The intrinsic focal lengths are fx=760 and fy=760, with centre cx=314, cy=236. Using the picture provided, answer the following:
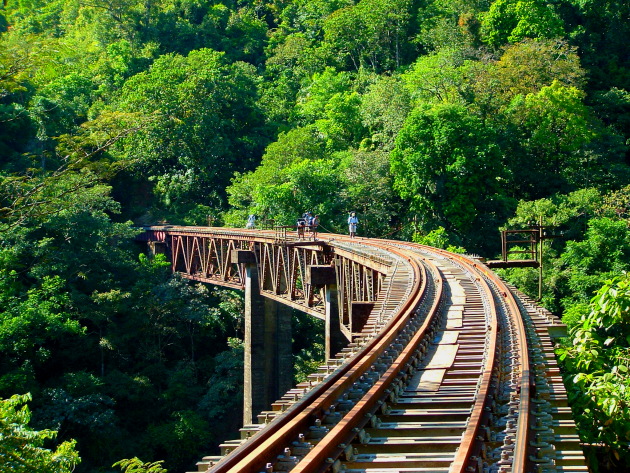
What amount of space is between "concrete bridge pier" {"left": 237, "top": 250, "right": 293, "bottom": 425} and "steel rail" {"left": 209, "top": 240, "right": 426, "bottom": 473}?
19070 mm

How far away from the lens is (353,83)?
56.2 metres

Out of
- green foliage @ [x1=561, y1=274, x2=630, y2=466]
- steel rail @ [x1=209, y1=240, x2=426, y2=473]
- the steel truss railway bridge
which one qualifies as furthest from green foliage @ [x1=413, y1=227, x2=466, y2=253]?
steel rail @ [x1=209, y1=240, x2=426, y2=473]

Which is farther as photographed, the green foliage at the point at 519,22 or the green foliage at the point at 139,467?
the green foliage at the point at 519,22

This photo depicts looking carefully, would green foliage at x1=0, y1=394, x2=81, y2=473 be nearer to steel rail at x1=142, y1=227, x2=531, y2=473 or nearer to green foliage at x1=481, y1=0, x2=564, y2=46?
steel rail at x1=142, y1=227, x2=531, y2=473

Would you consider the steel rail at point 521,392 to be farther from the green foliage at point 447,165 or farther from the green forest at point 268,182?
the green foliage at point 447,165

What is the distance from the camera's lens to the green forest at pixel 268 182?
1805cm

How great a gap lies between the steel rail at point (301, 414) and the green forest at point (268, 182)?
272 centimetres

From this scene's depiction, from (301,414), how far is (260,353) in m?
22.8

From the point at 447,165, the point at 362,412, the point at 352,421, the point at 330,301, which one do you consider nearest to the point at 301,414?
the point at 352,421

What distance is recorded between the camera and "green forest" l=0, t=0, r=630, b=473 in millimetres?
18048

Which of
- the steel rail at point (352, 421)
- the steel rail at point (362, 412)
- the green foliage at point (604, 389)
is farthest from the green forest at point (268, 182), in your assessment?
the steel rail at point (352, 421)

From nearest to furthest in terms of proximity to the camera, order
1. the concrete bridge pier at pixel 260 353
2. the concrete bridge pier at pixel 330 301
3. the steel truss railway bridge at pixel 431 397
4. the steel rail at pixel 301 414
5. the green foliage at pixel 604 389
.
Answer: the steel rail at pixel 301 414 → the steel truss railway bridge at pixel 431 397 → the green foliage at pixel 604 389 → the concrete bridge pier at pixel 330 301 → the concrete bridge pier at pixel 260 353

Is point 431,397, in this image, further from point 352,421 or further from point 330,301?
point 330,301

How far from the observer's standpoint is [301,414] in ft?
20.6
